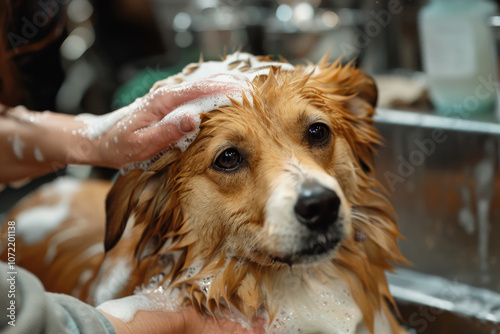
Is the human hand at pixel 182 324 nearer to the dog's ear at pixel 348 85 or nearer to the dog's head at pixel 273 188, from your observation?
the dog's head at pixel 273 188

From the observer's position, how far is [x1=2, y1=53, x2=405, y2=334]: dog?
0.94 metres

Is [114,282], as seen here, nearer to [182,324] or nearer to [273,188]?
[182,324]

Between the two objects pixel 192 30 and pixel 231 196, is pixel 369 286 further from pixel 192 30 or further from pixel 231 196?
pixel 192 30

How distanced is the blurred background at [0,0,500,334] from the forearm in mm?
43

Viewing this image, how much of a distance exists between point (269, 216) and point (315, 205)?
85 millimetres

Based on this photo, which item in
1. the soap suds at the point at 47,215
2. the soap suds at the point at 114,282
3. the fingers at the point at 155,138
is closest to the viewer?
the fingers at the point at 155,138

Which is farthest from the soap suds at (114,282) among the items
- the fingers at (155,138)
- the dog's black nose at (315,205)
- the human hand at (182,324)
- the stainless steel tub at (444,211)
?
the stainless steel tub at (444,211)

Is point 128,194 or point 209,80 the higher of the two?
point 209,80

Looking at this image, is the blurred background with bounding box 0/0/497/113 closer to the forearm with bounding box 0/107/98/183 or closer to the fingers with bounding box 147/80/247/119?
the forearm with bounding box 0/107/98/183

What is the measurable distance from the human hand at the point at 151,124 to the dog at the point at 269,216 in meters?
0.04

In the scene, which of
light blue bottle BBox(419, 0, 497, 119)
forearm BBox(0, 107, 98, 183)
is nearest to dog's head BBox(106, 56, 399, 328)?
forearm BBox(0, 107, 98, 183)

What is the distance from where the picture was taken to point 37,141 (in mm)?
1130

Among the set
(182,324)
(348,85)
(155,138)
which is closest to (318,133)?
(348,85)

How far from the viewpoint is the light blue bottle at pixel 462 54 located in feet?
5.09
